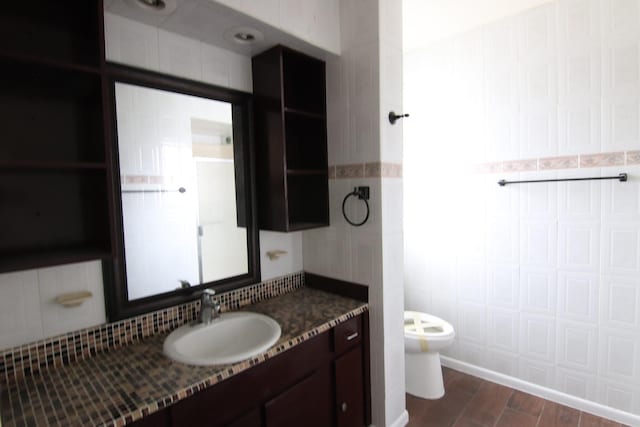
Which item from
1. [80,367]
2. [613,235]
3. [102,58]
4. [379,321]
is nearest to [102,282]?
[80,367]

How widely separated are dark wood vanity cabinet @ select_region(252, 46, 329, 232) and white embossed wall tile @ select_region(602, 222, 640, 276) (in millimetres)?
1621

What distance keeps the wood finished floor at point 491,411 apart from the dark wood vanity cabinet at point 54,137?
203 centimetres

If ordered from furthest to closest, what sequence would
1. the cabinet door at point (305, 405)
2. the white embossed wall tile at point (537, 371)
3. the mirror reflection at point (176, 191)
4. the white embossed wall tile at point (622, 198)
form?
the white embossed wall tile at point (537, 371) < the white embossed wall tile at point (622, 198) < the mirror reflection at point (176, 191) < the cabinet door at point (305, 405)

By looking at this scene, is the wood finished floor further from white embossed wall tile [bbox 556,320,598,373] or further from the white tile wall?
the white tile wall

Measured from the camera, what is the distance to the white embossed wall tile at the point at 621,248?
1802 mm

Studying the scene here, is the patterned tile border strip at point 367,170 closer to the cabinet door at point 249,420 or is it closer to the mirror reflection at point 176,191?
the mirror reflection at point 176,191

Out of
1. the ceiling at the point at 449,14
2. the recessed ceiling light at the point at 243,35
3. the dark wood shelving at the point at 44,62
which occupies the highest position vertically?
the ceiling at the point at 449,14

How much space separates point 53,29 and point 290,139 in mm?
1136

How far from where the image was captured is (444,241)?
→ 2.54 m

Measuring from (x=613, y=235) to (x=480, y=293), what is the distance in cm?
86

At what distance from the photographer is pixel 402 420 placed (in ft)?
6.32

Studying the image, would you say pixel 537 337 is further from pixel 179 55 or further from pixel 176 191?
pixel 179 55

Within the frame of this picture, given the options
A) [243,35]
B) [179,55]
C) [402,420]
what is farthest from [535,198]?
[179,55]

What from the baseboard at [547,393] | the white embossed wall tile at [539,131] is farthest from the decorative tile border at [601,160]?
the baseboard at [547,393]
